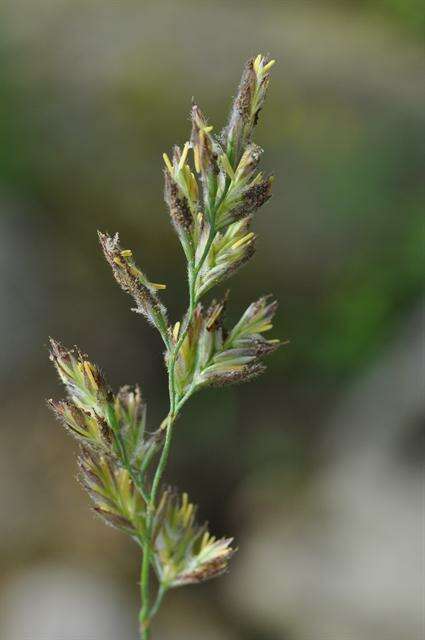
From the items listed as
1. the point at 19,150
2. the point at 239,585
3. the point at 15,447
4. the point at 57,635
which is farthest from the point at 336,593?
the point at 19,150

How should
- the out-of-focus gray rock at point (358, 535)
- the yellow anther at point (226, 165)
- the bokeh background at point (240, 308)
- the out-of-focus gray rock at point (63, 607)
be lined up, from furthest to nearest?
the bokeh background at point (240, 308) < the out-of-focus gray rock at point (358, 535) < the out-of-focus gray rock at point (63, 607) < the yellow anther at point (226, 165)

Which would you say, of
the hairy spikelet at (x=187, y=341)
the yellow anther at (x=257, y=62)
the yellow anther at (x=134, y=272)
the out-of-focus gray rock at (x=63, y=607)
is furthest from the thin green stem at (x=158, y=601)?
the out-of-focus gray rock at (x=63, y=607)

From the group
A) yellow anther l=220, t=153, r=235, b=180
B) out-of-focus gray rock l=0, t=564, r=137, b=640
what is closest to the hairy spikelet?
yellow anther l=220, t=153, r=235, b=180

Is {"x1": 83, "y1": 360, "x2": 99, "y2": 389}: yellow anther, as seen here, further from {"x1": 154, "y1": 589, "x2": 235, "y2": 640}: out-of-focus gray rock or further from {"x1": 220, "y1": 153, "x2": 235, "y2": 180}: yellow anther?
{"x1": 154, "y1": 589, "x2": 235, "y2": 640}: out-of-focus gray rock

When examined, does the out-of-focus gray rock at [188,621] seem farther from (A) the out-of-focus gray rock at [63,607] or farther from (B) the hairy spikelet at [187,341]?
(B) the hairy spikelet at [187,341]

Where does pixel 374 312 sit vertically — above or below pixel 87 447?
above

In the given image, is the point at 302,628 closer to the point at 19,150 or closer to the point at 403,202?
the point at 403,202
